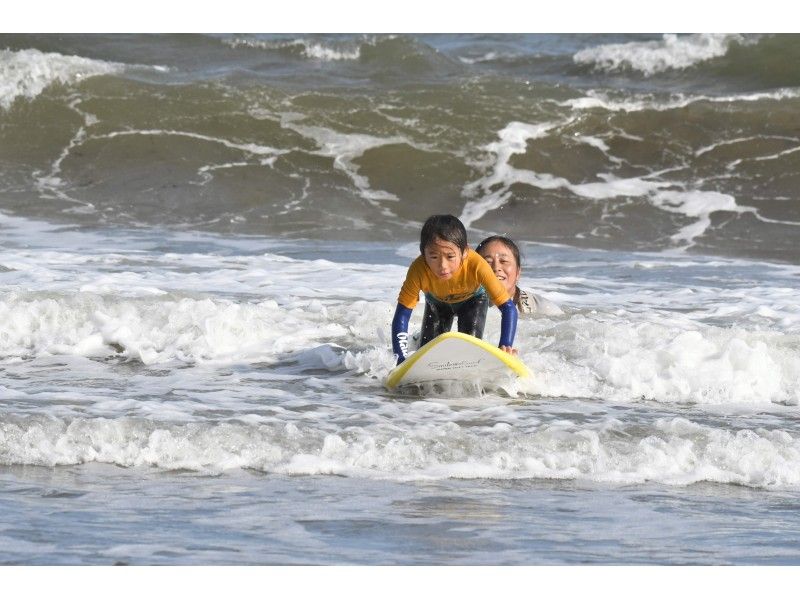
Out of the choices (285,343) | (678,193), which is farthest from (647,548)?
(678,193)

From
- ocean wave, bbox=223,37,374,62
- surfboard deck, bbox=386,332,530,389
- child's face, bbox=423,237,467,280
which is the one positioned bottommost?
surfboard deck, bbox=386,332,530,389

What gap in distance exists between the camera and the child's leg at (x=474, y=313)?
718cm

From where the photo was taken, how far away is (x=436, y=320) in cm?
732

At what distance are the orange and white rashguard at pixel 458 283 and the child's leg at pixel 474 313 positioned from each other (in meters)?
0.07

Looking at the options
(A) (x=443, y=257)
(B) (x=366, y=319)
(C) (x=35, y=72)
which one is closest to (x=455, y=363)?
(A) (x=443, y=257)

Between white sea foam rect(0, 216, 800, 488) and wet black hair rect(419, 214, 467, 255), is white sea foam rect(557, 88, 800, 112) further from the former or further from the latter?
wet black hair rect(419, 214, 467, 255)

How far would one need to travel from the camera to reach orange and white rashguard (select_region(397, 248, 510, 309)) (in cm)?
689

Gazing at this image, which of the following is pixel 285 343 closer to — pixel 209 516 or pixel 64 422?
pixel 64 422

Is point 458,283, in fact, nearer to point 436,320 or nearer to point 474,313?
point 474,313

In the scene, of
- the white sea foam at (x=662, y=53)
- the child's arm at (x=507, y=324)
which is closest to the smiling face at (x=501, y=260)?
the child's arm at (x=507, y=324)

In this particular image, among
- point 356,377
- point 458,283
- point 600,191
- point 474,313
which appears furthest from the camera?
point 600,191

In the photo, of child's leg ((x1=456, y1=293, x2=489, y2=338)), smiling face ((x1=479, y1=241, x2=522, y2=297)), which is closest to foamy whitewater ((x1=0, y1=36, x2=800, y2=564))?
child's leg ((x1=456, y1=293, x2=489, y2=338))

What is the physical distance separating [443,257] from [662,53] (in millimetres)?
14684

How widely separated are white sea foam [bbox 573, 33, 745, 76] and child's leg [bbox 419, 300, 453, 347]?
45.0 ft
